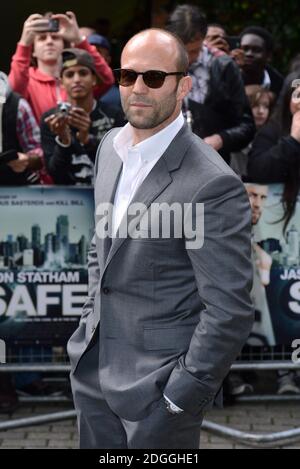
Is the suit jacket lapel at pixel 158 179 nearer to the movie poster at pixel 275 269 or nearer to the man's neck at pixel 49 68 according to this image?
the movie poster at pixel 275 269

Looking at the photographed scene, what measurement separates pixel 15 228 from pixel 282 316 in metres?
1.79

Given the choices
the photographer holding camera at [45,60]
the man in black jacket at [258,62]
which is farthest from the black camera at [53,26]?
the man in black jacket at [258,62]

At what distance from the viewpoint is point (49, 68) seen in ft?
22.5

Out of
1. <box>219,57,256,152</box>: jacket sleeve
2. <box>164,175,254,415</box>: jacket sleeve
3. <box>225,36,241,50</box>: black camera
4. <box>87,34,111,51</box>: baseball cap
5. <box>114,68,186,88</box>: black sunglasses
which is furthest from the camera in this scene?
<box>225,36,241,50</box>: black camera

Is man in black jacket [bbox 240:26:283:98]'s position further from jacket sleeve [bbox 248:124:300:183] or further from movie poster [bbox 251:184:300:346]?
movie poster [bbox 251:184:300:346]

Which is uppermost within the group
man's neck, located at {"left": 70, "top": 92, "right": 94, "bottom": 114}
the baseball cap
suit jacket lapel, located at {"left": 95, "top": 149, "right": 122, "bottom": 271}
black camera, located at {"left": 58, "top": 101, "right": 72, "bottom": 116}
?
the baseball cap

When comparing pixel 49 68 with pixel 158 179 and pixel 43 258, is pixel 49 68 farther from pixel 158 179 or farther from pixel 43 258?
pixel 158 179

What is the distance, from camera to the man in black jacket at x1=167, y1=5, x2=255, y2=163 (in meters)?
6.47

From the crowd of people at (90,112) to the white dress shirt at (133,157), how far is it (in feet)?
7.44

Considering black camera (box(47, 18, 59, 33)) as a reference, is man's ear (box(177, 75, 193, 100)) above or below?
below

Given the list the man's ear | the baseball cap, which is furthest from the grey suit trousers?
the baseball cap

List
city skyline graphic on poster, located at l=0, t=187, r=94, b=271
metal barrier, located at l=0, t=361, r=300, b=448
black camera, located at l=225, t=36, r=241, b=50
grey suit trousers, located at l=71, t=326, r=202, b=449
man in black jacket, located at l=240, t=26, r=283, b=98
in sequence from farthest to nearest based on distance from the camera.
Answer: black camera, located at l=225, t=36, r=241, b=50
man in black jacket, located at l=240, t=26, r=283, b=98
city skyline graphic on poster, located at l=0, t=187, r=94, b=271
metal barrier, located at l=0, t=361, r=300, b=448
grey suit trousers, located at l=71, t=326, r=202, b=449

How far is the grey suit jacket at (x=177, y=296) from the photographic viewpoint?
347 centimetres

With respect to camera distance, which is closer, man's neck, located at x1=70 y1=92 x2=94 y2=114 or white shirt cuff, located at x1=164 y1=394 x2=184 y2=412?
white shirt cuff, located at x1=164 y1=394 x2=184 y2=412
